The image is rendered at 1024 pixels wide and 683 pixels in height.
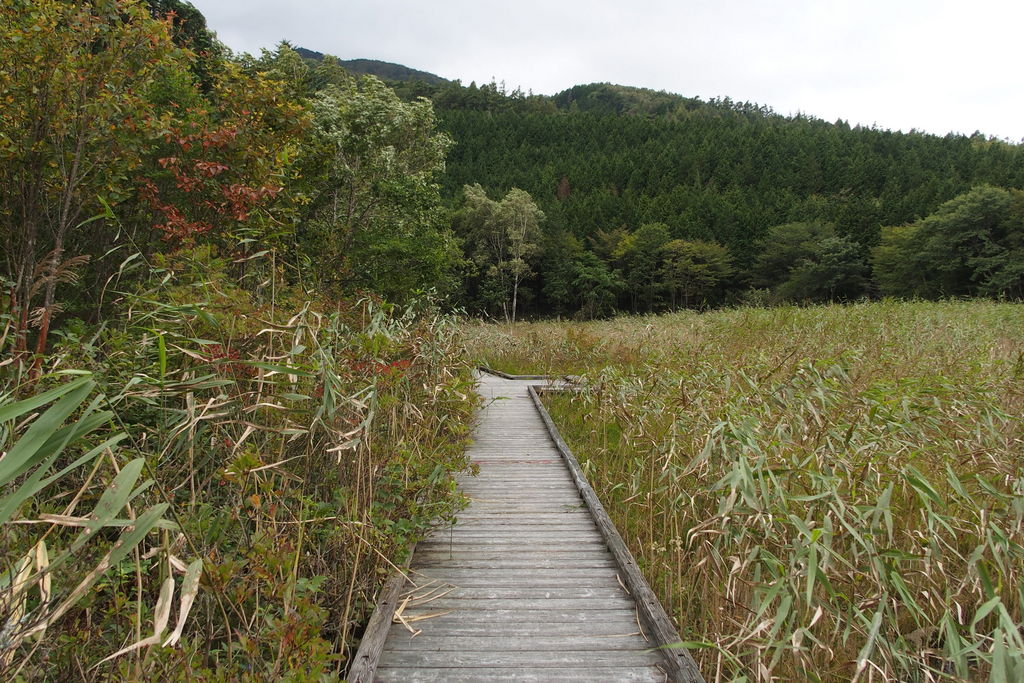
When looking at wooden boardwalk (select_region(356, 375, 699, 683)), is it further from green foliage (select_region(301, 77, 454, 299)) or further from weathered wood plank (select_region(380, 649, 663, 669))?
green foliage (select_region(301, 77, 454, 299))

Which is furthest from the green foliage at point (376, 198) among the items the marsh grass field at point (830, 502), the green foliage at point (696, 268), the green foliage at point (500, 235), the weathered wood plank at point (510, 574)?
the green foliage at point (696, 268)

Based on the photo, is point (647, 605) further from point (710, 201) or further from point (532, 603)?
point (710, 201)

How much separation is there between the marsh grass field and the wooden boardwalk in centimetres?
37

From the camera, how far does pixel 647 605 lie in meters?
2.76

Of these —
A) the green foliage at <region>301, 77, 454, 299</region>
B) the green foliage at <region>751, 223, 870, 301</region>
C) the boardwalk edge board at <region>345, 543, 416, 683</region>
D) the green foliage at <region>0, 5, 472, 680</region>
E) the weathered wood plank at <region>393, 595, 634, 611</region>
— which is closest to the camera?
the green foliage at <region>0, 5, 472, 680</region>

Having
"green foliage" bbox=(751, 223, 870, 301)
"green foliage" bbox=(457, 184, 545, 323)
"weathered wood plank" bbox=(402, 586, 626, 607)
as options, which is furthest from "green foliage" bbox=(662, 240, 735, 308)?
"weathered wood plank" bbox=(402, 586, 626, 607)

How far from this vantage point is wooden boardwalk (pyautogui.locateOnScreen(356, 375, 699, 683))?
242 cm

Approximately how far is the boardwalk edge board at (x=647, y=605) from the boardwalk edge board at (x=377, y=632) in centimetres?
126

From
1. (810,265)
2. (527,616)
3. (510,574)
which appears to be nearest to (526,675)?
(527,616)

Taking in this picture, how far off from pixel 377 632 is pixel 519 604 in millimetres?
827

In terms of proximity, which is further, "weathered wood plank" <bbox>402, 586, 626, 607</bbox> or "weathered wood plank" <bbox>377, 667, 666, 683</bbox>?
"weathered wood plank" <bbox>402, 586, 626, 607</bbox>

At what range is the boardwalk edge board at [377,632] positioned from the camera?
2199mm

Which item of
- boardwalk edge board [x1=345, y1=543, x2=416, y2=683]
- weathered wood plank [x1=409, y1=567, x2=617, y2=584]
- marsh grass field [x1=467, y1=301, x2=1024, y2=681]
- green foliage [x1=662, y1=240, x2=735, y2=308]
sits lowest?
weathered wood plank [x1=409, y1=567, x2=617, y2=584]

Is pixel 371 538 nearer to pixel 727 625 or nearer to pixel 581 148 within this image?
pixel 727 625
